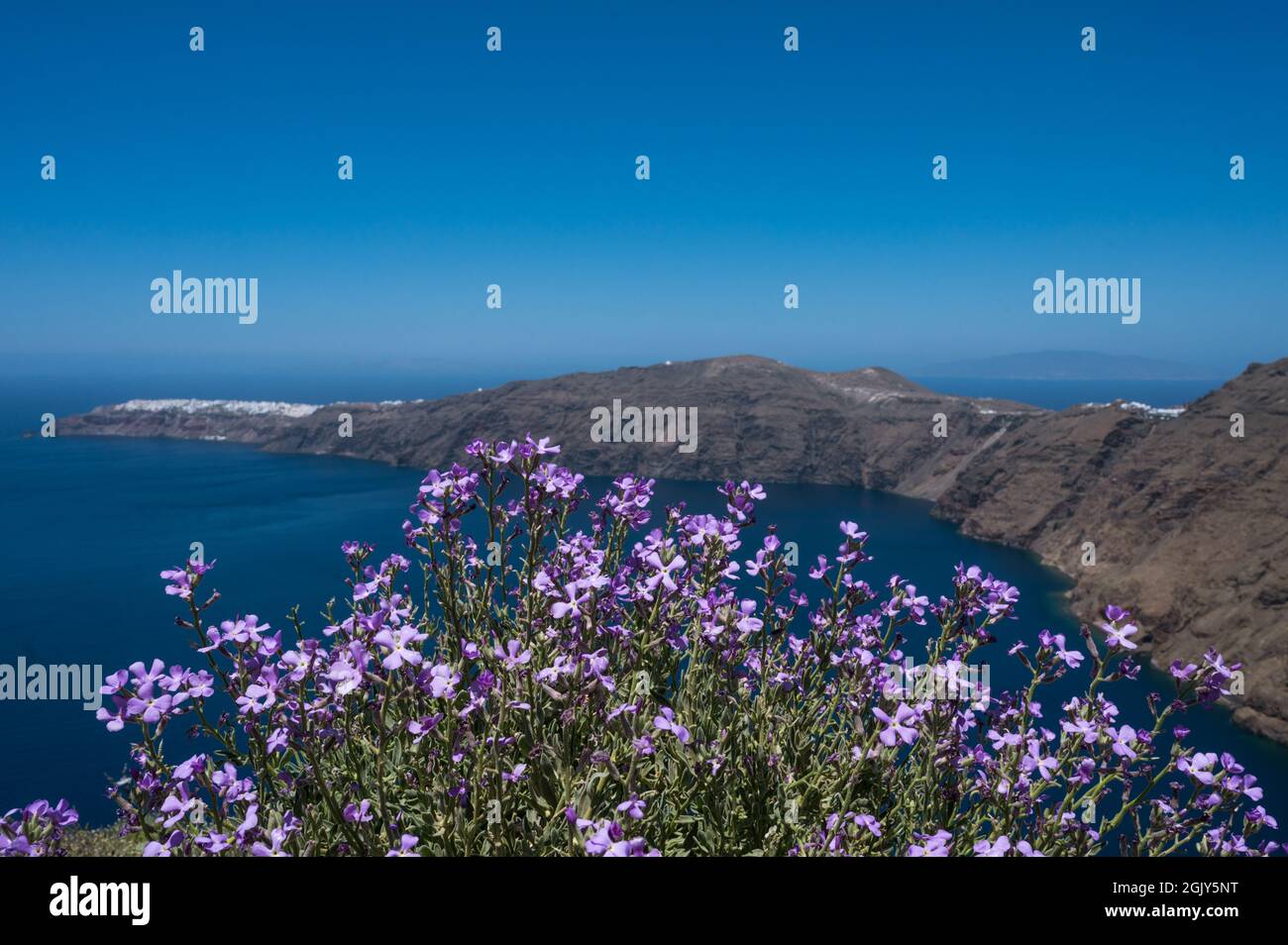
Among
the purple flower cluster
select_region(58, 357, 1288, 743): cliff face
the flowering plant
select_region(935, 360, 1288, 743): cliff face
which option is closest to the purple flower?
the flowering plant

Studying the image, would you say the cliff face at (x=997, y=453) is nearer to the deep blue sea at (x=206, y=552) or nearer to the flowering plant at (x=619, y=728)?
the deep blue sea at (x=206, y=552)

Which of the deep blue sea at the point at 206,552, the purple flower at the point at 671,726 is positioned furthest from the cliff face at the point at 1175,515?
the purple flower at the point at 671,726

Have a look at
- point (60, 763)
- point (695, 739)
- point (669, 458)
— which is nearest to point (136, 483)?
point (669, 458)

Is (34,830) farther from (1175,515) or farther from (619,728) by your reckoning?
(1175,515)

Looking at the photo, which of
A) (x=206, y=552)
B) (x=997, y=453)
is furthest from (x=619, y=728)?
(x=997, y=453)

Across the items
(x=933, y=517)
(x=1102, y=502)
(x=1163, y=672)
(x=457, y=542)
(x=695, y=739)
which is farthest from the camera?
(x=933, y=517)
